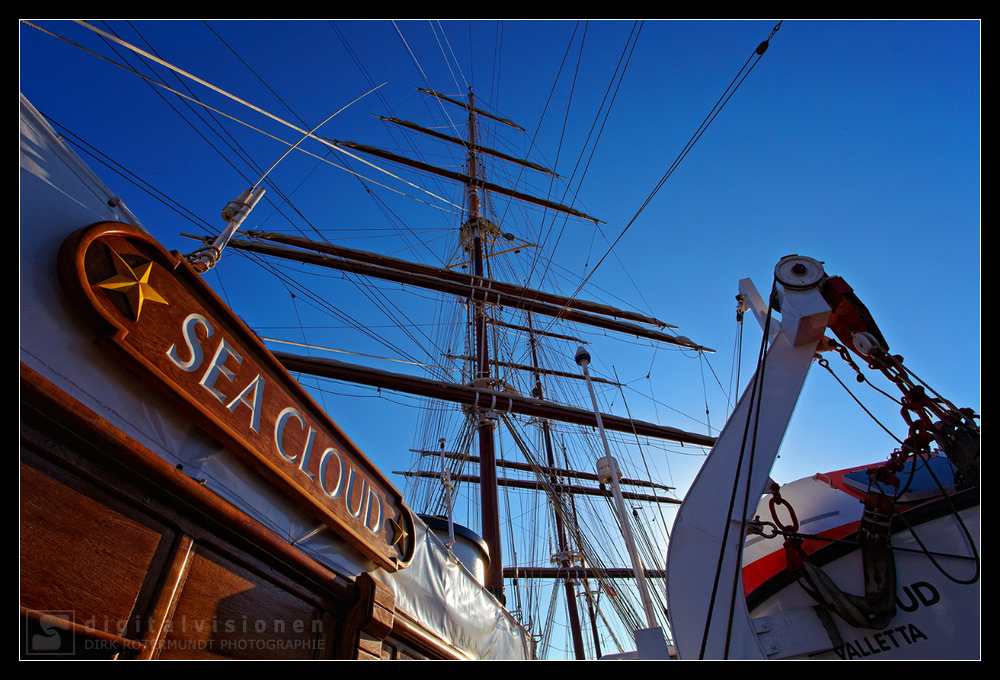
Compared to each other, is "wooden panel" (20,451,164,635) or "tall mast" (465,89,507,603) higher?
"tall mast" (465,89,507,603)

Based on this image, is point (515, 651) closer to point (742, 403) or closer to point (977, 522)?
point (742, 403)

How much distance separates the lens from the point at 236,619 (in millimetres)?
2293

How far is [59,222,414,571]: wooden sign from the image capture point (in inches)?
71.8

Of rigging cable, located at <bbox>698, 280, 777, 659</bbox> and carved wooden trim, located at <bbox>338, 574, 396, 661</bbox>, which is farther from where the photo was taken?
rigging cable, located at <bbox>698, 280, 777, 659</bbox>

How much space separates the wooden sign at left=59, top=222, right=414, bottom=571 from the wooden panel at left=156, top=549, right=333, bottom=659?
44cm

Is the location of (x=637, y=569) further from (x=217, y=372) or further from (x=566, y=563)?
(x=566, y=563)

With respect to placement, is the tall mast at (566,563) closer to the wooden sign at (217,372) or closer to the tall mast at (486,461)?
the tall mast at (486,461)

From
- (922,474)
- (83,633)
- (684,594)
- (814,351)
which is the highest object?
(814,351)

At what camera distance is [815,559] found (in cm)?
404

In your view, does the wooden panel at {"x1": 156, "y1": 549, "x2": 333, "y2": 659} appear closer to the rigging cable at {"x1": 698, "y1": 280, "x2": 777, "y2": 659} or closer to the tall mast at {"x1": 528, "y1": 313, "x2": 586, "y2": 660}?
the rigging cable at {"x1": 698, "y1": 280, "x2": 777, "y2": 659}

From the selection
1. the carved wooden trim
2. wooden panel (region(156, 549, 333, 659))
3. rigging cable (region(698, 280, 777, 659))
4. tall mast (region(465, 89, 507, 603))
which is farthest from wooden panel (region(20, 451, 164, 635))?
tall mast (region(465, 89, 507, 603))

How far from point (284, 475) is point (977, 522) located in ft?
15.6

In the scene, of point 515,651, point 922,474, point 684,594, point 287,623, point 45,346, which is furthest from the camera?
point 515,651
